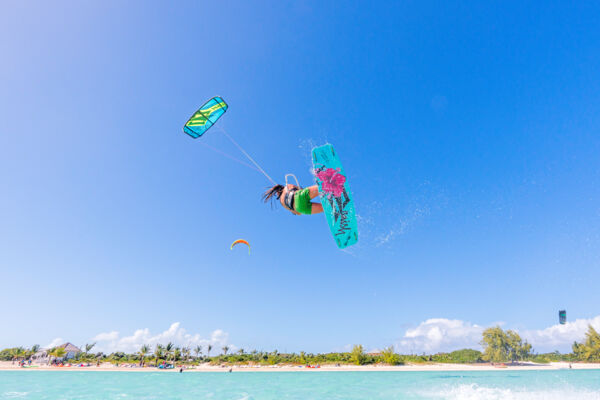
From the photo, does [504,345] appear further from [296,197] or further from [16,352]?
[16,352]

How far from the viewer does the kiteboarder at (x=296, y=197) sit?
4961mm

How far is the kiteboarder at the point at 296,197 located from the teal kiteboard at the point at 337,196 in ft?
1.10

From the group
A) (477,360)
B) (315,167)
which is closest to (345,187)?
(315,167)

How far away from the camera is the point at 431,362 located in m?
58.5

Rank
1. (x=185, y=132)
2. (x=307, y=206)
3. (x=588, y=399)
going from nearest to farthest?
(x=307, y=206) < (x=185, y=132) < (x=588, y=399)

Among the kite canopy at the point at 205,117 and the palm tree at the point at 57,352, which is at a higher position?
the kite canopy at the point at 205,117

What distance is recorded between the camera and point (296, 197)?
4949 millimetres

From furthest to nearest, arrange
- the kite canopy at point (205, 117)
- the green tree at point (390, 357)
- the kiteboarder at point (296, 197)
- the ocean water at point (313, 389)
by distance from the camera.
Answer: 1. the green tree at point (390, 357)
2. the ocean water at point (313, 389)
3. the kite canopy at point (205, 117)
4. the kiteboarder at point (296, 197)

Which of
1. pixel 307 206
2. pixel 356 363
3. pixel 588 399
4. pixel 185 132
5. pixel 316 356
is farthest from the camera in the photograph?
pixel 316 356

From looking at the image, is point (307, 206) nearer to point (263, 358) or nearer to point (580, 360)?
point (263, 358)

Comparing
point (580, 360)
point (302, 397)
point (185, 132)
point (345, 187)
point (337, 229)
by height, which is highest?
point (185, 132)

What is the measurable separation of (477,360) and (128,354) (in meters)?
67.8

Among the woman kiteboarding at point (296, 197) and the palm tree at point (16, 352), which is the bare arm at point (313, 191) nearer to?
the woman kiteboarding at point (296, 197)

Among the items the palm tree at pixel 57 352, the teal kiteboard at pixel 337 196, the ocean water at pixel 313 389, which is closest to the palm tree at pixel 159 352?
the palm tree at pixel 57 352
